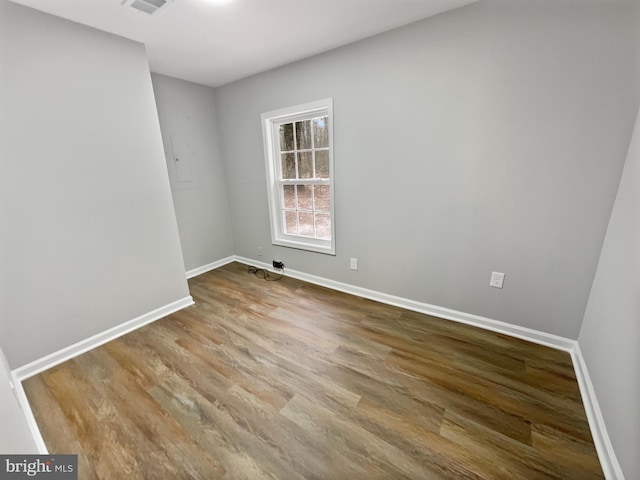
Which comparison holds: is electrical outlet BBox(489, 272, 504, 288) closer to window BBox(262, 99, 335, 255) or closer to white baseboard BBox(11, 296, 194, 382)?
window BBox(262, 99, 335, 255)

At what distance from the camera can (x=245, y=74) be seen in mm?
2850

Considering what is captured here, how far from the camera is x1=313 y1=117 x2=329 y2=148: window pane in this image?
264 cm

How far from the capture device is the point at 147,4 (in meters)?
1.62

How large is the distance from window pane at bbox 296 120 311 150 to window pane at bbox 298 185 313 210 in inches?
17.6

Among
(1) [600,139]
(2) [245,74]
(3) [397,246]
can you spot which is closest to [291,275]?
(3) [397,246]

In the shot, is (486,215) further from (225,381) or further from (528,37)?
(225,381)

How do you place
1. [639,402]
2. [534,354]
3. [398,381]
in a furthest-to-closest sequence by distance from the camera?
[534,354], [398,381], [639,402]

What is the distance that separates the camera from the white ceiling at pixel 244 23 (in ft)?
5.42

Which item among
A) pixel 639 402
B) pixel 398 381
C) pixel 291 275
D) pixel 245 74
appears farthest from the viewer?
pixel 291 275

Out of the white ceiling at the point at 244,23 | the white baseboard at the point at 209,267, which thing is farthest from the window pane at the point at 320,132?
the white baseboard at the point at 209,267

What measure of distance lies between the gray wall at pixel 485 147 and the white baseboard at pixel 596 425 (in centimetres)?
31

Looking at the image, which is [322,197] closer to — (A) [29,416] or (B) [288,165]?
(B) [288,165]

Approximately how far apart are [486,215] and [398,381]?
4.49ft

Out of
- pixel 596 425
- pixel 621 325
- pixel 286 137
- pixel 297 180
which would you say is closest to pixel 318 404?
pixel 596 425
